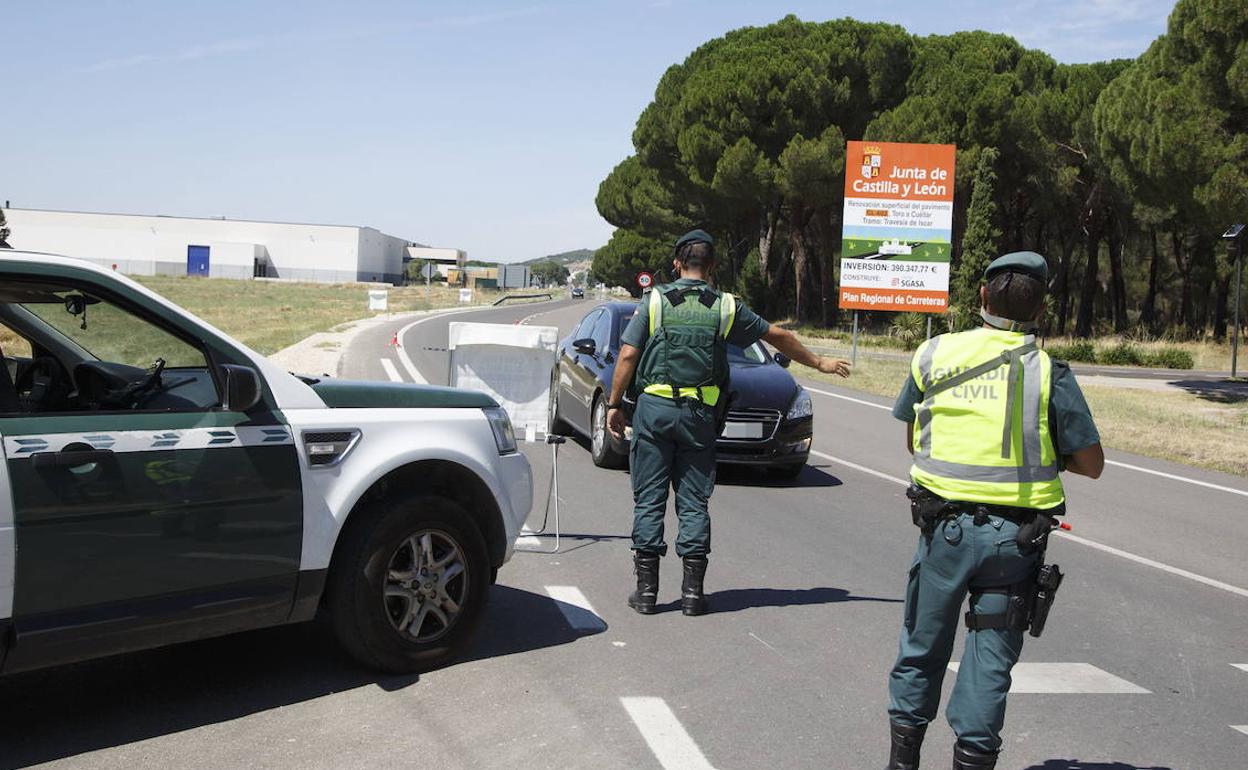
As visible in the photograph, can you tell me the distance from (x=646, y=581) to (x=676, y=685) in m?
1.21

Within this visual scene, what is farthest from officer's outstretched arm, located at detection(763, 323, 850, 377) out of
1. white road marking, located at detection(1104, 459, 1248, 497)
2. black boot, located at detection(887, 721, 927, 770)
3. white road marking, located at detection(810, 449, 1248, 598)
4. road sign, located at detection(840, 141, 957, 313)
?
road sign, located at detection(840, 141, 957, 313)

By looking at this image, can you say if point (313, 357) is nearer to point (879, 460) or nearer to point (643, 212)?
point (879, 460)

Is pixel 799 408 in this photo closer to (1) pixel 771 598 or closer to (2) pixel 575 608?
(1) pixel 771 598

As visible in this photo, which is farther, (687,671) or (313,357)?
(313,357)

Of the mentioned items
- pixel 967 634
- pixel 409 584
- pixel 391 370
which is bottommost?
pixel 391 370

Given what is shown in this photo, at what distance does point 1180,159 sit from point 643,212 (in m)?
50.4

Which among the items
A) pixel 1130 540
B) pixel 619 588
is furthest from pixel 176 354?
pixel 1130 540

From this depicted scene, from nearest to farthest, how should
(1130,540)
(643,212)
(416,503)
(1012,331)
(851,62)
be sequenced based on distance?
(1012,331)
(416,503)
(1130,540)
(851,62)
(643,212)

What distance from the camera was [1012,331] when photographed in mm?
3943

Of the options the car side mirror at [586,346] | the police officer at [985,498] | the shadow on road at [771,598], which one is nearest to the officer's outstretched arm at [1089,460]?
the police officer at [985,498]

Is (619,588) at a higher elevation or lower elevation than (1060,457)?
lower

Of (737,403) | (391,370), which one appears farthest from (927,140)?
(737,403)

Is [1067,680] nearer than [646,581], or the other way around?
[1067,680]

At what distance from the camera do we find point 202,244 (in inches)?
5113
